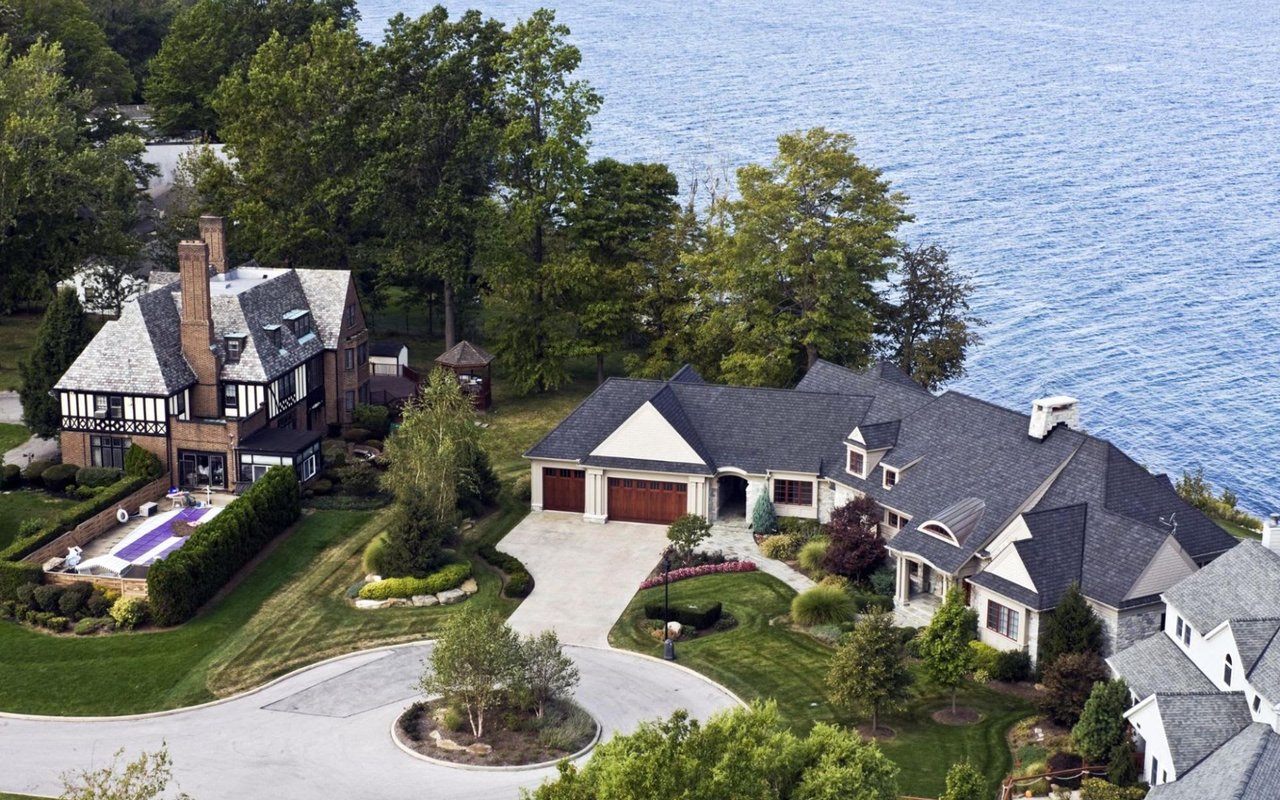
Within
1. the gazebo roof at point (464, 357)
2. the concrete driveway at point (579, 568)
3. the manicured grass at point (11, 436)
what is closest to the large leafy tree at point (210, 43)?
the gazebo roof at point (464, 357)

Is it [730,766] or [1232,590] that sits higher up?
[1232,590]

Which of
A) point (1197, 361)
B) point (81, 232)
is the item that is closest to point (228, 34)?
point (81, 232)

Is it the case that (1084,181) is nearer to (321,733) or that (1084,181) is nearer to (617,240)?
(617,240)

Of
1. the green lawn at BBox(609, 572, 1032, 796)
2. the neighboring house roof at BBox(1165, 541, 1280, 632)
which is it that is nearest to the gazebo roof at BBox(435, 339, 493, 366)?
the green lawn at BBox(609, 572, 1032, 796)

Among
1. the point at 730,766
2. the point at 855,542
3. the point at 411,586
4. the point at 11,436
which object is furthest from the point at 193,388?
the point at 730,766

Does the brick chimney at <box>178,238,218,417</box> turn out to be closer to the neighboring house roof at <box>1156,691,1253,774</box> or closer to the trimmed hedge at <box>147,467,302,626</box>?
the trimmed hedge at <box>147,467,302,626</box>

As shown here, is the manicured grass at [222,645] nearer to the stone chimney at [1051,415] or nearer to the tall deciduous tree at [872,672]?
the tall deciduous tree at [872,672]
